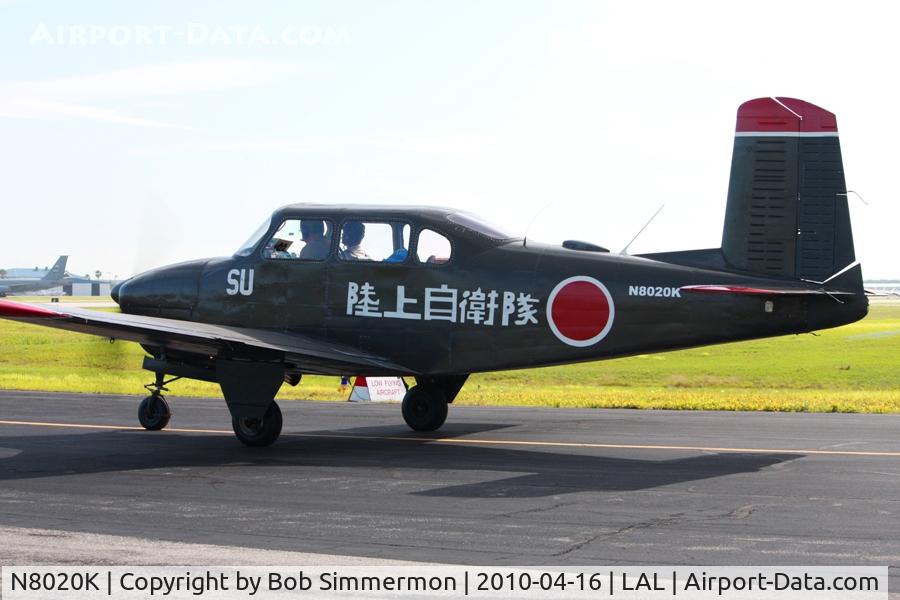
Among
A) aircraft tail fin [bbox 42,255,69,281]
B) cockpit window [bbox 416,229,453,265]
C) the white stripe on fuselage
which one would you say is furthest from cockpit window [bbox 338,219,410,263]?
aircraft tail fin [bbox 42,255,69,281]

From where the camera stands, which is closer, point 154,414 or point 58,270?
point 154,414

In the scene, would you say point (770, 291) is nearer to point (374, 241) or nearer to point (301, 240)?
point (374, 241)

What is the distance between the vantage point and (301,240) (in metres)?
16.3

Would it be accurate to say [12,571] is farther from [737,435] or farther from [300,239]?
[737,435]

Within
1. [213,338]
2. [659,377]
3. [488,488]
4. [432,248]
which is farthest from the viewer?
[659,377]

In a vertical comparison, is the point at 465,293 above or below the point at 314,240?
below

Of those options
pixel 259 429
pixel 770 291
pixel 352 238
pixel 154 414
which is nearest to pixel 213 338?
pixel 259 429

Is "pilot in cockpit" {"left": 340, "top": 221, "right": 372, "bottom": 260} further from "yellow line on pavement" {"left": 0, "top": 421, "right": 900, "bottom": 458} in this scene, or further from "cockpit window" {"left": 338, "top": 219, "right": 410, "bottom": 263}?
"yellow line on pavement" {"left": 0, "top": 421, "right": 900, "bottom": 458}

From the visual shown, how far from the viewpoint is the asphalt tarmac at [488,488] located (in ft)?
28.1

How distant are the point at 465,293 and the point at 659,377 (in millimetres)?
26579

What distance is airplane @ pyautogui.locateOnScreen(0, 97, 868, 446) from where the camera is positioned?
13.7 metres

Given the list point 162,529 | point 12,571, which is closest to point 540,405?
point 162,529

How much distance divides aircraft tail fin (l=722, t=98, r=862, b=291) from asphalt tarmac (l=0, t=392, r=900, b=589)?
7.87 ft

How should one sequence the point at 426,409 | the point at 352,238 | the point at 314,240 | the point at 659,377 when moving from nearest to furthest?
the point at 352,238
the point at 314,240
the point at 426,409
the point at 659,377
